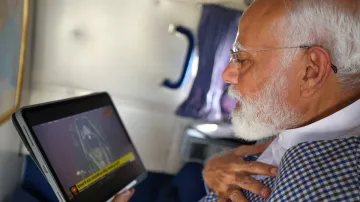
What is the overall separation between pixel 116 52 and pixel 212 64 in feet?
1.18

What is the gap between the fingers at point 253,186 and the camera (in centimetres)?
74

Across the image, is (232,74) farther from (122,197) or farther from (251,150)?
(122,197)

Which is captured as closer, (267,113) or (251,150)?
(267,113)

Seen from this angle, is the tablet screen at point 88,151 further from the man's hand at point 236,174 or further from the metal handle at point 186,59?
the metal handle at point 186,59

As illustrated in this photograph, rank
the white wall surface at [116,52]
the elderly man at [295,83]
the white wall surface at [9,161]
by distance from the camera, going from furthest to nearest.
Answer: the white wall surface at [116,52] → the white wall surface at [9,161] → the elderly man at [295,83]

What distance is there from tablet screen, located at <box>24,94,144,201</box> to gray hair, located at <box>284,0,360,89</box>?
0.51m

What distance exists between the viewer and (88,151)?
0.91m

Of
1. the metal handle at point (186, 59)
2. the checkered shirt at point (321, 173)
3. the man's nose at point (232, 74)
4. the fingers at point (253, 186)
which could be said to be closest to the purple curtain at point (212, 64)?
the metal handle at point (186, 59)

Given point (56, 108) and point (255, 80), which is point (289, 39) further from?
point (56, 108)

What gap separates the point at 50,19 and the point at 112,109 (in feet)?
1.71

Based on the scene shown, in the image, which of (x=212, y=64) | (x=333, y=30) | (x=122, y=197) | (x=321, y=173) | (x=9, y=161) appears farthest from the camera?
(x=212, y=64)

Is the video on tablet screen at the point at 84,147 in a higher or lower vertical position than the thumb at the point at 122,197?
higher

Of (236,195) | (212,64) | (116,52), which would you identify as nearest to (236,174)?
(236,195)

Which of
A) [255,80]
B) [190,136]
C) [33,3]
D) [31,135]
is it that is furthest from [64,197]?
[33,3]
